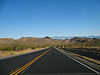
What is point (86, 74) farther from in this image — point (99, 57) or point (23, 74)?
point (99, 57)

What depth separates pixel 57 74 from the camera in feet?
33.8

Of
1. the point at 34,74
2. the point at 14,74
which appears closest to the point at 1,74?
the point at 14,74

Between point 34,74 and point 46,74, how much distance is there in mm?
700

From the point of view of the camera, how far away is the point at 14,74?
413 inches

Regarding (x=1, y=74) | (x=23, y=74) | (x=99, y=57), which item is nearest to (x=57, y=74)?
(x=23, y=74)

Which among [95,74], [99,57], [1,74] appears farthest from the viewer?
[99,57]

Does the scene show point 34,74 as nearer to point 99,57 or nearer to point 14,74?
point 14,74

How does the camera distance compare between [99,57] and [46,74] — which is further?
[99,57]

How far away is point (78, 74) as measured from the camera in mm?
10102

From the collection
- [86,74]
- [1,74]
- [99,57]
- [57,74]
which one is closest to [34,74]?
[57,74]

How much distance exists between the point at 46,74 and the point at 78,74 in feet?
5.96

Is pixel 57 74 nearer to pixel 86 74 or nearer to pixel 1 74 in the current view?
pixel 86 74

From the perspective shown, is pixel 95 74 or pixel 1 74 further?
pixel 1 74

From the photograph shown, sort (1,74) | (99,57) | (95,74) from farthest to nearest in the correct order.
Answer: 1. (99,57)
2. (1,74)
3. (95,74)
